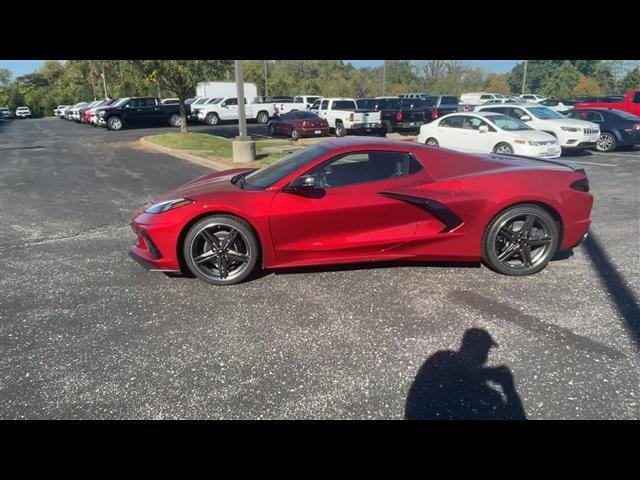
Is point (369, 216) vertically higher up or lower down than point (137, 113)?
lower down

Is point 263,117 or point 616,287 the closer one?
point 616,287

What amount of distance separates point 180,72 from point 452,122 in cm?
1121

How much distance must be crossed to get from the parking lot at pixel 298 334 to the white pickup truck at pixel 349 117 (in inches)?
552

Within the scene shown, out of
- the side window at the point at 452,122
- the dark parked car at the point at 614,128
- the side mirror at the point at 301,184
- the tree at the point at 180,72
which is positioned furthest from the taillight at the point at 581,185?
the tree at the point at 180,72

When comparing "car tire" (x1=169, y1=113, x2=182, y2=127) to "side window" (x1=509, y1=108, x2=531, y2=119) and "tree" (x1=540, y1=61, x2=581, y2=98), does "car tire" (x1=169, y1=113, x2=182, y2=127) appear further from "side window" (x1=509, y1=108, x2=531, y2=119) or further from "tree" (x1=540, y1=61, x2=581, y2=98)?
"tree" (x1=540, y1=61, x2=581, y2=98)

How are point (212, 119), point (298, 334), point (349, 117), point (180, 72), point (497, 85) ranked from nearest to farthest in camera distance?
point (298, 334)
point (180, 72)
point (349, 117)
point (212, 119)
point (497, 85)

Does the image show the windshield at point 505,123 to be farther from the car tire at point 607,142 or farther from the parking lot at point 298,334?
the parking lot at point 298,334

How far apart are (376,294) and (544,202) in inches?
74.5

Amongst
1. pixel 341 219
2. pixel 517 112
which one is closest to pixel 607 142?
pixel 517 112

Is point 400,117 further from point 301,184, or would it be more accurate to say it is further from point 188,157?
point 301,184

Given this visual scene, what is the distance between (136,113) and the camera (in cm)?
2536
